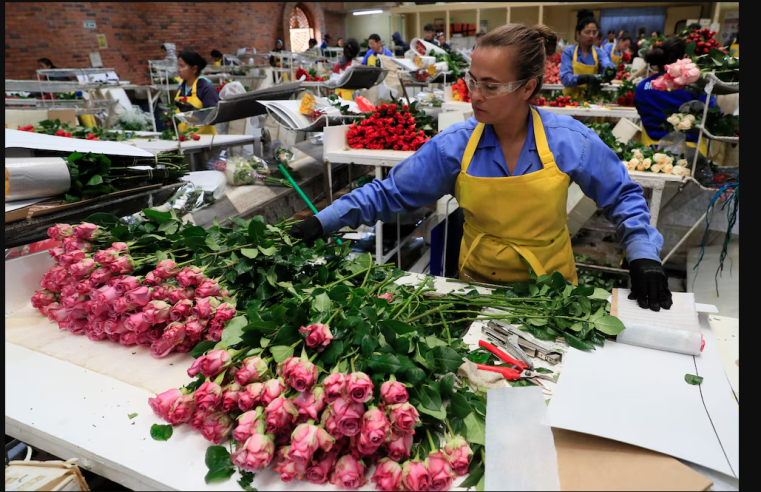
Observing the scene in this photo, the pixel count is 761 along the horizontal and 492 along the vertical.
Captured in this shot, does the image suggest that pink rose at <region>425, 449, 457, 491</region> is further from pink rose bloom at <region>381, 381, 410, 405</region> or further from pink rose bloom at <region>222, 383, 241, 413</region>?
pink rose bloom at <region>222, 383, 241, 413</region>

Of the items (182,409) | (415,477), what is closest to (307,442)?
(415,477)

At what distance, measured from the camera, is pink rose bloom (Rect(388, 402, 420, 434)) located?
78 cm

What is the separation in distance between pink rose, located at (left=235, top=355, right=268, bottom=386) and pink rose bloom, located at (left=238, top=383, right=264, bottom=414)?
1.0 inches

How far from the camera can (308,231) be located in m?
1.59

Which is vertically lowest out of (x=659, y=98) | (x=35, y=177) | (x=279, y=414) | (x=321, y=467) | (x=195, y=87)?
(x=321, y=467)

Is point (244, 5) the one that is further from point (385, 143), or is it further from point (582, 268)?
point (582, 268)

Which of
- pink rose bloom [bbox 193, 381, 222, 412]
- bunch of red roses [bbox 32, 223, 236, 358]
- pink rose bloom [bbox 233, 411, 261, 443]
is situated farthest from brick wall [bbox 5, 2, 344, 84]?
pink rose bloom [bbox 233, 411, 261, 443]

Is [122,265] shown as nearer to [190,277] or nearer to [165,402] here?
[190,277]

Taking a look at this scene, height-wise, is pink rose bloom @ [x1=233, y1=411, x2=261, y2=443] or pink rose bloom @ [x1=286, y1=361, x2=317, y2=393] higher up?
pink rose bloom @ [x1=286, y1=361, x2=317, y2=393]

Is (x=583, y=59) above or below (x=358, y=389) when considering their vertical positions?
above

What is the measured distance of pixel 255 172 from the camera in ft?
11.6

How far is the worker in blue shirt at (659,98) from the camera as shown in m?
3.26

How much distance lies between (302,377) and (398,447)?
0.20 m

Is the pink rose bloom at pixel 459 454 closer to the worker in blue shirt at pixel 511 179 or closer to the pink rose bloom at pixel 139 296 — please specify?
the pink rose bloom at pixel 139 296
